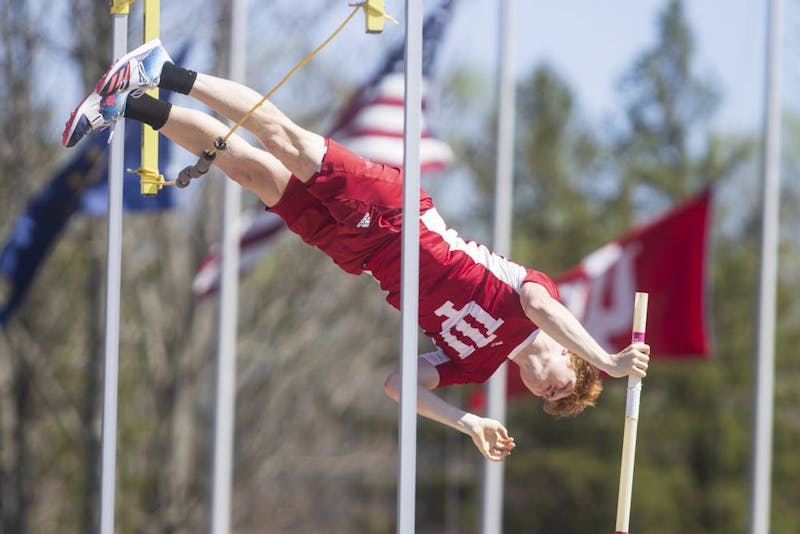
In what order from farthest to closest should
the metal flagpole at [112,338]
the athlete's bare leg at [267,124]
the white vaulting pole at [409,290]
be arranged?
the metal flagpole at [112,338], the athlete's bare leg at [267,124], the white vaulting pole at [409,290]

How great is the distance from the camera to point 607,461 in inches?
970

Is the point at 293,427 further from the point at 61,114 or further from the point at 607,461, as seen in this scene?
the point at 607,461

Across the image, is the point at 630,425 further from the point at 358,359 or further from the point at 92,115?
the point at 358,359

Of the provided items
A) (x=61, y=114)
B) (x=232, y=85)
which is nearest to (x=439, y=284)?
(x=232, y=85)

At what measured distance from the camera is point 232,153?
199 inches

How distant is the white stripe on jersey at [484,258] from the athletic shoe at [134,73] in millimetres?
1110

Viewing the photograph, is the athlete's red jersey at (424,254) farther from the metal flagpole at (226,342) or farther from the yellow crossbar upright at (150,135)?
the metal flagpole at (226,342)

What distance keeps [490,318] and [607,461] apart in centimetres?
2004

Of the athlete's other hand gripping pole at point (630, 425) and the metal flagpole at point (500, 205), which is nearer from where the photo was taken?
the athlete's other hand gripping pole at point (630, 425)

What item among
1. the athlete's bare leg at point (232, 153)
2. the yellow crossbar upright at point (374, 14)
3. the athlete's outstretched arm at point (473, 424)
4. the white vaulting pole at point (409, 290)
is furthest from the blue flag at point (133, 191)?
the white vaulting pole at point (409, 290)

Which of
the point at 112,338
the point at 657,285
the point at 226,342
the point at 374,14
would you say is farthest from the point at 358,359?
the point at 374,14

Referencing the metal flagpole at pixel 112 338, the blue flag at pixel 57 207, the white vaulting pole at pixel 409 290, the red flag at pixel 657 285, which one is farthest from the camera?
the red flag at pixel 657 285

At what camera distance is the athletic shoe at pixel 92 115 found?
4.77 meters

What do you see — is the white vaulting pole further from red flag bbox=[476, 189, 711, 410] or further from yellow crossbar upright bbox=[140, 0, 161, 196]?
red flag bbox=[476, 189, 711, 410]
